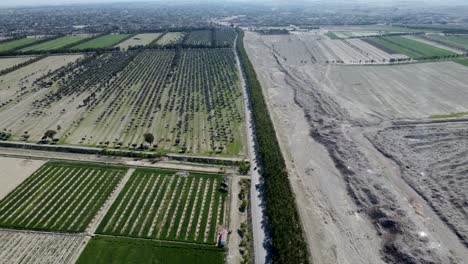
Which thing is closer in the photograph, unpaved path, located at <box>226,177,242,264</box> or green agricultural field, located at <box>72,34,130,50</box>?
unpaved path, located at <box>226,177,242,264</box>

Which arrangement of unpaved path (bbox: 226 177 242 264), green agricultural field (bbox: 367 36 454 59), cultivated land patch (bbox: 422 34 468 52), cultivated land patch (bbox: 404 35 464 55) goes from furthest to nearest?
cultivated land patch (bbox: 422 34 468 52) < cultivated land patch (bbox: 404 35 464 55) < green agricultural field (bbox: 367 36 454 59) < unpaved path (bbox: 226 177 242 264)

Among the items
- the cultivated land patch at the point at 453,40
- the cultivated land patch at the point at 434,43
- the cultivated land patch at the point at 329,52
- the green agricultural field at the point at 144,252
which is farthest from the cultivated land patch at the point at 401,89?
the green agricultural field at the point at 144,252

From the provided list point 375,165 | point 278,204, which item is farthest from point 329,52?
point 278,204

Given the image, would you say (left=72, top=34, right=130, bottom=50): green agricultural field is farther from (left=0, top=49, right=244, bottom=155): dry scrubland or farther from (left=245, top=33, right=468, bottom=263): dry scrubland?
(left=245, top=33, right=468, bottom=263): dry scrubland

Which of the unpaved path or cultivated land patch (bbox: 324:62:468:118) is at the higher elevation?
cultivated land patch (bbox: 324:62:468:118)

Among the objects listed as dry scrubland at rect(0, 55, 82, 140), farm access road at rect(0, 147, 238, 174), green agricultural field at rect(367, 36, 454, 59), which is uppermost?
green agricultural field at rect(367, 36, 454, 59)

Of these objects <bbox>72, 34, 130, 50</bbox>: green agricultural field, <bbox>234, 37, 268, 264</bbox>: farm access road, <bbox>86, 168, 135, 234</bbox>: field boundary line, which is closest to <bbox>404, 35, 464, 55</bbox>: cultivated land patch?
<bbox>234, 37, 268, 264</bbox>: farm access road

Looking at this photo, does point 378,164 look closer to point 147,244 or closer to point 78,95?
point 147,244

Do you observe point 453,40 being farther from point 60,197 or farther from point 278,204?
point 60,197
